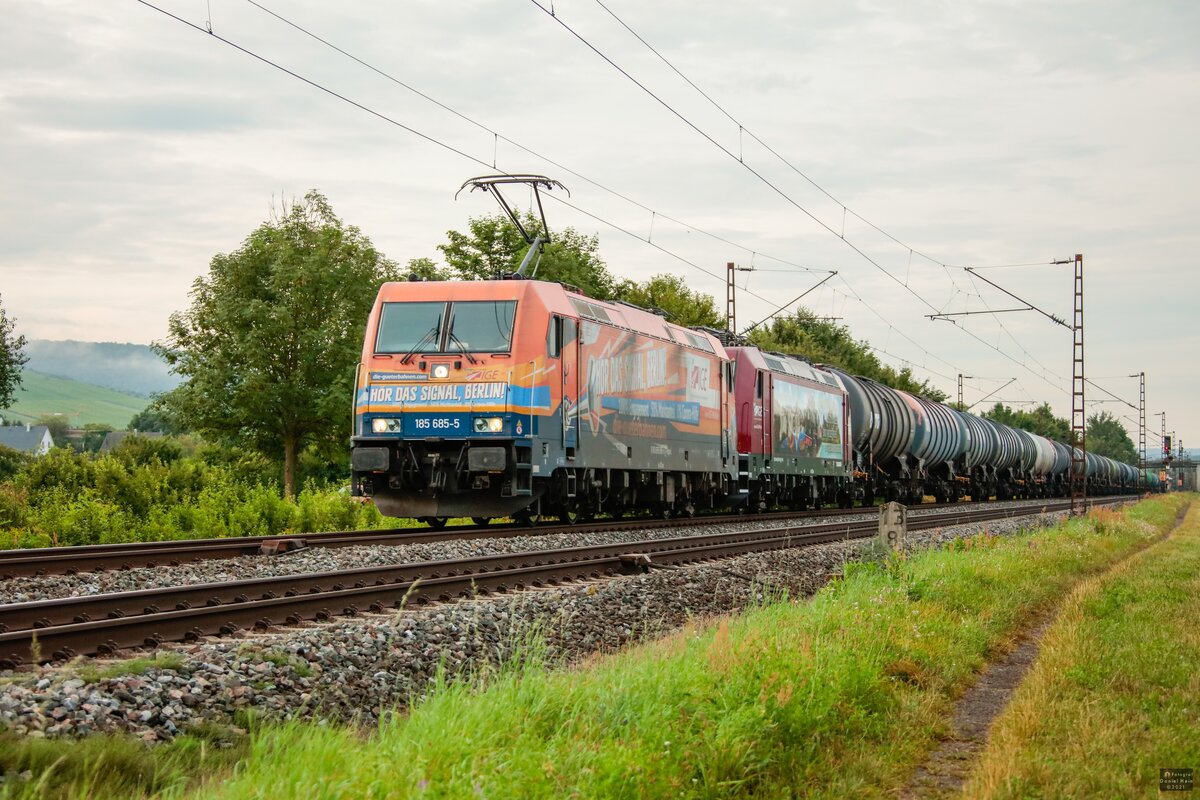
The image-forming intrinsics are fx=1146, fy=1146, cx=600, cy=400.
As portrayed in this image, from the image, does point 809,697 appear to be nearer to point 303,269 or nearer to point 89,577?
point 89,577

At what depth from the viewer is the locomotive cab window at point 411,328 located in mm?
17516

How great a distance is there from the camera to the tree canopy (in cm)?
13050

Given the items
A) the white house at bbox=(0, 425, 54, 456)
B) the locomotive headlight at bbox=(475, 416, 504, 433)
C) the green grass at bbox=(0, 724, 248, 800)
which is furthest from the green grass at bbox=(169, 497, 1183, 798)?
the white house at bbox=(0, 425, 54, 456)

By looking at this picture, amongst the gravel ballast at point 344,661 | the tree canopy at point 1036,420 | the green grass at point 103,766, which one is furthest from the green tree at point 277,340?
the tree canopy at point 1036,420

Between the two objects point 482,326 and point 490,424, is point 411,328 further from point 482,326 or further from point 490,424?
point 490,424

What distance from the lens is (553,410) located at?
58.1 ft

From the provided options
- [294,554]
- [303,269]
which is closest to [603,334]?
[294,554]

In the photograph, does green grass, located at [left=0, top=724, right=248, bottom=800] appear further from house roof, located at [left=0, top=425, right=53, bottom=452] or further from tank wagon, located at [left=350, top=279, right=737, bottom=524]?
house roof, located at [left=0, top=425, right=53, bottom=452]

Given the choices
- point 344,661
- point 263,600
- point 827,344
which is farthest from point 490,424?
point 827,344

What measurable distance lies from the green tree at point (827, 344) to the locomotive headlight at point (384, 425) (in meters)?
50.7

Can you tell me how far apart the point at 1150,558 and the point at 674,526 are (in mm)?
8241

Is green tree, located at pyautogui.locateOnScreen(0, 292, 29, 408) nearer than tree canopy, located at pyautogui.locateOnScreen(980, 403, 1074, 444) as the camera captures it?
Yes

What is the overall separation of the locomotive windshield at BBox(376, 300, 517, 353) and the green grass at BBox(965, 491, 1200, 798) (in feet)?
30.0

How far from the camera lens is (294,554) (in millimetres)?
13219
